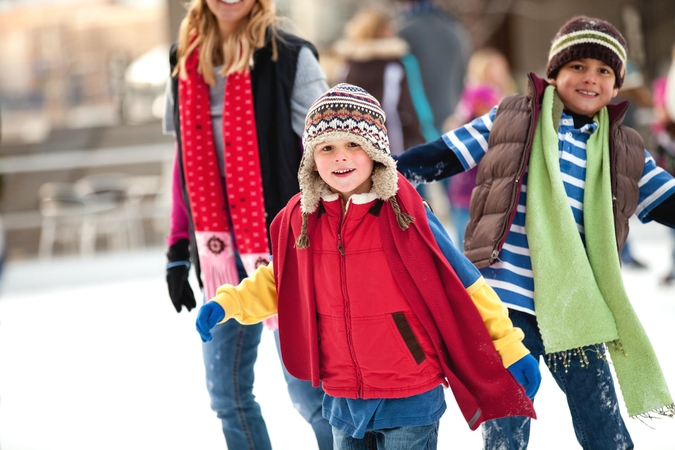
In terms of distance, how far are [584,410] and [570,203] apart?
536 mm

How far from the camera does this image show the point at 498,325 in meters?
1.85

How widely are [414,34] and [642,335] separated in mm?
4089

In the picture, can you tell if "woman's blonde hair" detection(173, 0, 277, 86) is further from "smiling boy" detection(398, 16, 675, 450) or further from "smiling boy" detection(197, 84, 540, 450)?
"smiling boy" detection(398, 16, 675, 450)

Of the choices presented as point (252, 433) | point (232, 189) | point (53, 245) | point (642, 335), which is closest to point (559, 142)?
point (642, 335)

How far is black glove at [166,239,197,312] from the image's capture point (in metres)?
2.47

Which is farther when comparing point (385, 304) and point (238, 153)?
point (238, 153)

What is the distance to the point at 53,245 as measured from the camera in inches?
398

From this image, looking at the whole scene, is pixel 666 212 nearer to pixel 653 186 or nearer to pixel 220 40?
pixel 653 186

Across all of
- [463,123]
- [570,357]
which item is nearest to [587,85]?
[570,357]

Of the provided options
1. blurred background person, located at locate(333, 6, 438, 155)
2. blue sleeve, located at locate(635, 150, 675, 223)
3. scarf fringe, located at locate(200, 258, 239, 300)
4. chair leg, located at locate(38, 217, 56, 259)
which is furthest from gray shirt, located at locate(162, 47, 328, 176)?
chair leg, located at locate(38, 217, 56, 259)

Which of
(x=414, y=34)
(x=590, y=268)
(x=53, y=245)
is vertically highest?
(x=53, y=245)

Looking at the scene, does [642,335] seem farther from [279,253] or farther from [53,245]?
[53,245]

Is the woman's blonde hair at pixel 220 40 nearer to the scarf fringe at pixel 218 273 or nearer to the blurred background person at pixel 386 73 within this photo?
the scarf fringe at pixel 218 273

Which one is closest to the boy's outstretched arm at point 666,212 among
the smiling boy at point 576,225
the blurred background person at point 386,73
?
the smiling boy at point 576,225
